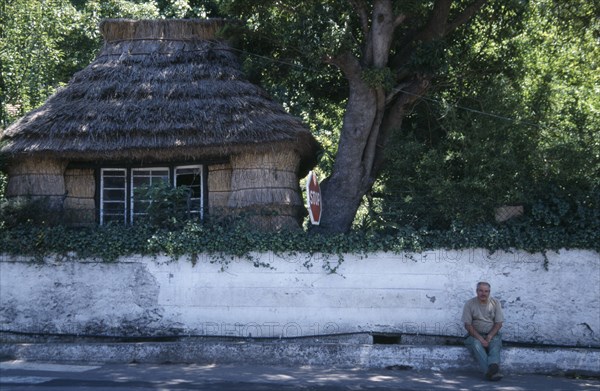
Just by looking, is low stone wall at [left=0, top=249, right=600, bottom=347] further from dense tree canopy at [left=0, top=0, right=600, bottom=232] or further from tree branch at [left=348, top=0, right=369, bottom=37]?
tree branch at [left=348, top=0, right=369, bottom=37]

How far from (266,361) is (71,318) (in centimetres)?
323

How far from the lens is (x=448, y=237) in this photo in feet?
37.7

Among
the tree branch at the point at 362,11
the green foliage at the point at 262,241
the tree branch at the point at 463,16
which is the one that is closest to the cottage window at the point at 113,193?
the green foliage at the point at 262,241

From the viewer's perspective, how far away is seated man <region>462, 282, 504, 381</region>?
10.2 m

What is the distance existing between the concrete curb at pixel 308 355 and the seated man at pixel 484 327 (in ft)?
1.16

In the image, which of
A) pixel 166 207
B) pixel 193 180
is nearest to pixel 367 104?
pixel 193 180

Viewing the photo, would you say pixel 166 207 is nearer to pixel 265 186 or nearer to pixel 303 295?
pixel 265 186

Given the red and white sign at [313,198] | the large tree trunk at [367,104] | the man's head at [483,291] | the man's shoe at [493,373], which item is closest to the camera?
the man's shoe at [493,373]

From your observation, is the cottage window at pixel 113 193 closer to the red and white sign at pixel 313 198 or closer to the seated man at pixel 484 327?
the red and white sign at pixel 313 198

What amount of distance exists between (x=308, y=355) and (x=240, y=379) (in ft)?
4.59

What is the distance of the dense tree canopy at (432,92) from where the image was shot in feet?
39.0

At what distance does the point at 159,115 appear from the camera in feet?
42.9

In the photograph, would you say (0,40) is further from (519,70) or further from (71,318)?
(519,70)

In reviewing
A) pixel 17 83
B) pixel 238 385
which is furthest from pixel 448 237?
pixel 17 83
